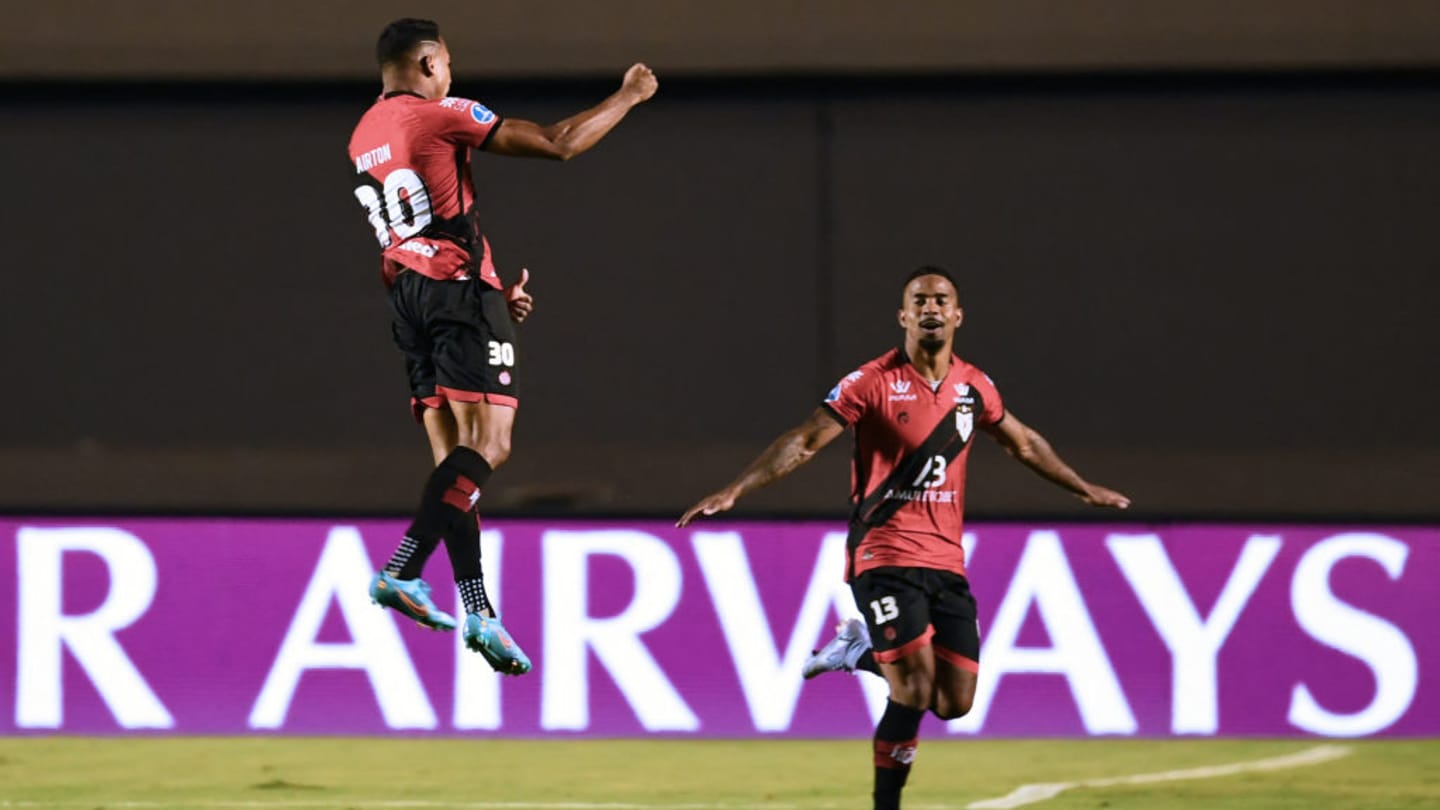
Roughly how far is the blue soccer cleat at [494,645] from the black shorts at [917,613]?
186cm

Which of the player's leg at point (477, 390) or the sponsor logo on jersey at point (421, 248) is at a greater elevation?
the sponsor logo on jersey at point (421, 248)

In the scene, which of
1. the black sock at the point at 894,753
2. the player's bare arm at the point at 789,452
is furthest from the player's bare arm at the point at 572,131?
the black sock at the point at 894,753

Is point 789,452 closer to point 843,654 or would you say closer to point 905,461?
point 905,461

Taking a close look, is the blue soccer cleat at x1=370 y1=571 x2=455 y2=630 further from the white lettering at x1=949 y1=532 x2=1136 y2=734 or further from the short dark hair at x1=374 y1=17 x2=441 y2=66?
the white lettering at x1=949 y1=532 x2=1136 y2=734

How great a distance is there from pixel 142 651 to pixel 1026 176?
485 centimetres

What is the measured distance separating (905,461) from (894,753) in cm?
99

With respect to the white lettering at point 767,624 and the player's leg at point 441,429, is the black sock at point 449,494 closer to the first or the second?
the player's leg at point 441,429

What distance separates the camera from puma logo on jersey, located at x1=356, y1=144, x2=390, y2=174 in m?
6.48

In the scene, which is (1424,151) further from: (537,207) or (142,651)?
(142,651)

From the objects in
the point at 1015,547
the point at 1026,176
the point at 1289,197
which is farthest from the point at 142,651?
the point at 1289,197

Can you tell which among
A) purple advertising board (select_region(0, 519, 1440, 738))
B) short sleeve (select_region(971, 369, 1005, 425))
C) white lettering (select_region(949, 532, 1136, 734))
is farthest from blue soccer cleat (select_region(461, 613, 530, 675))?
A: white lettering (select_region(949, 532, 1136, 734))

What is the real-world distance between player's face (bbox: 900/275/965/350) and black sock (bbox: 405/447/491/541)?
6.13 ft

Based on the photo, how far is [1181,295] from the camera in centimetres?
1183

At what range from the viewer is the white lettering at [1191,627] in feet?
35.3
